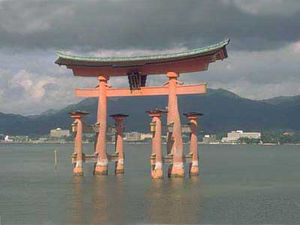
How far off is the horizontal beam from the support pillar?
1.97ft

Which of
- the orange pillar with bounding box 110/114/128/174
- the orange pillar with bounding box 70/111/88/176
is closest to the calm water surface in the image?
the orange pillar with bounding box 110/114/128/174

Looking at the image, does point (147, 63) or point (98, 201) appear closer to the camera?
point (98, 201)

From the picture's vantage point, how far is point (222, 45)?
178 feet

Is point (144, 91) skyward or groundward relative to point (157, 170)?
skyward

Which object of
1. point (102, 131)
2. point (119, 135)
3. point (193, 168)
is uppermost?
point (102, 131)

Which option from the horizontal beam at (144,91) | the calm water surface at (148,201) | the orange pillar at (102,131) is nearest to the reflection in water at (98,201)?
the calm water surface at (148,201)

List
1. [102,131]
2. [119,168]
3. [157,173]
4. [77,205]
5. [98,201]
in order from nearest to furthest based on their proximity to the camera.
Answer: [77,205]
[98,201]
[157,173]
[102,131]
[119,168]

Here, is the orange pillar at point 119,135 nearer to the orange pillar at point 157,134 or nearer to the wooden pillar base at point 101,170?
the wooden pillar base at point 101,170

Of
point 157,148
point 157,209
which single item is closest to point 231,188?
point 157,148

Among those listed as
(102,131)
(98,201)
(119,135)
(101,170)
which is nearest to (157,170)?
(101,170)

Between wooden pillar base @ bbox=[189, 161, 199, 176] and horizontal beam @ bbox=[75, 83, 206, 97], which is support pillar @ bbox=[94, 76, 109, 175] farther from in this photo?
wooden pillar base @ bbox=[189, 161, 199, 176]

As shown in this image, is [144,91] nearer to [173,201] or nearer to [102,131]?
[102,131]

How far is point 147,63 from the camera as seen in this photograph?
58719mm

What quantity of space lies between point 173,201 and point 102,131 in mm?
19080
